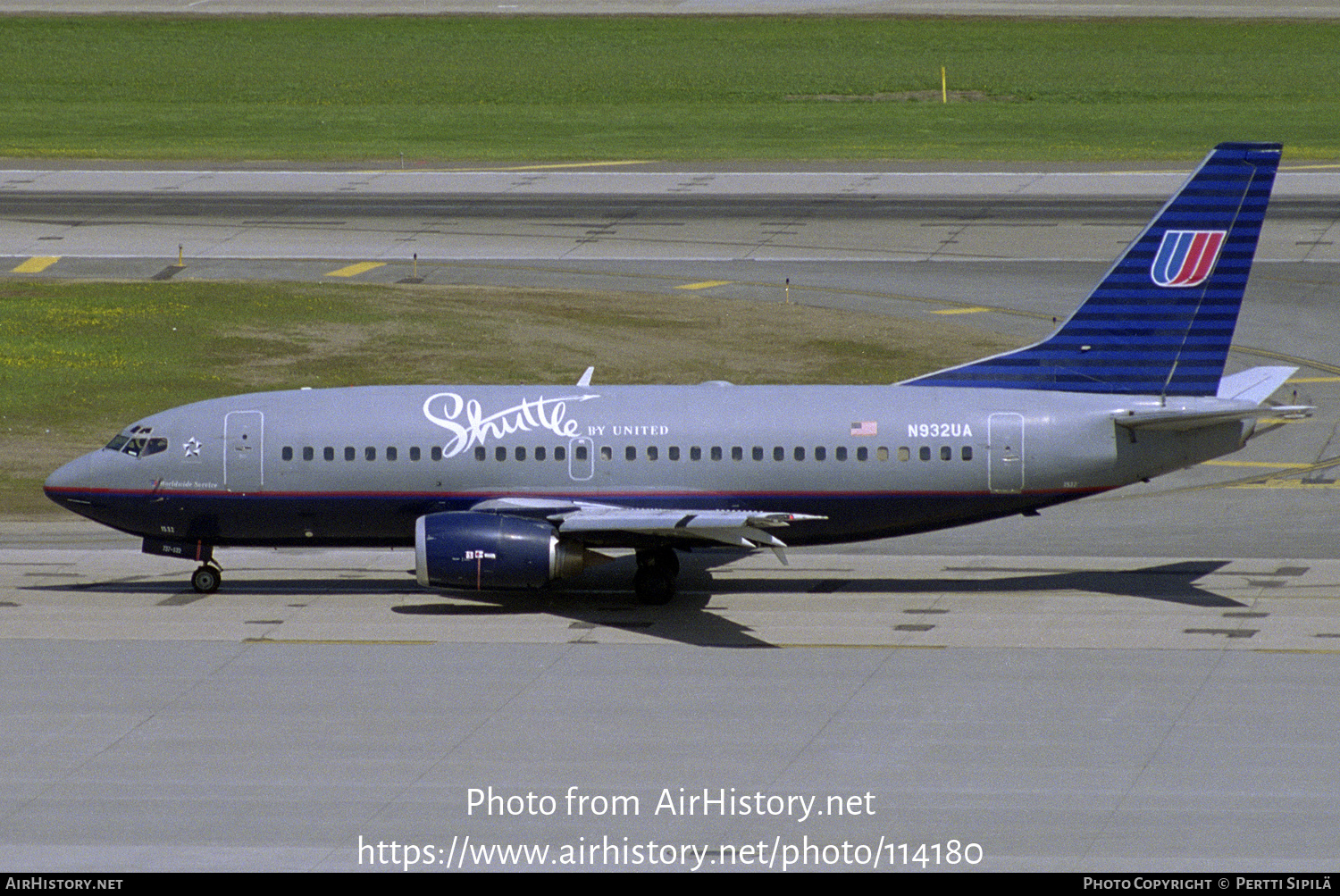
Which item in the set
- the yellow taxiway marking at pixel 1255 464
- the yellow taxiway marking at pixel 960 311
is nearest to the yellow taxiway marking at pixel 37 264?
the yellow taxiway marking at pixel 960 311

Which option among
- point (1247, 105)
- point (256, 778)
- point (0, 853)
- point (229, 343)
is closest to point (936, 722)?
point (256, 778)

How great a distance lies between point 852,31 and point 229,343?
3447 inches

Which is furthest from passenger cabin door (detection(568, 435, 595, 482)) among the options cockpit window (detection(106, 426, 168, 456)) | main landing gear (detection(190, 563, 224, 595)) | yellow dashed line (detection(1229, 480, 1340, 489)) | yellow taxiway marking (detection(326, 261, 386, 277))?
yellow taxiway marking (detection(326, 261, 386, 277))

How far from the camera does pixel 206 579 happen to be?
3794cm

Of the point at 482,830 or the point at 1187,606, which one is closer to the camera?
the point at 482,830

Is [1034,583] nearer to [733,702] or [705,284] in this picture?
[733,702]

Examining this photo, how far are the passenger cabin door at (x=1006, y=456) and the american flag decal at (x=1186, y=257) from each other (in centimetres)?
451

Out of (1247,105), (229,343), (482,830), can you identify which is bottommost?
(482,830)

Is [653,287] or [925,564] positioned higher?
[653,287]

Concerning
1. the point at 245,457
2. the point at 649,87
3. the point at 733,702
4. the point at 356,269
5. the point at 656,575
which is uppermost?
the point at 649,87

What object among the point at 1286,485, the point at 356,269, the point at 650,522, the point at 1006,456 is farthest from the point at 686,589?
the point at 356,269

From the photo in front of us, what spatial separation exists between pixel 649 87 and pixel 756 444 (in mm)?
87298

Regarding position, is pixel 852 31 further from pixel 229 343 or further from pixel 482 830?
pixel 482 830

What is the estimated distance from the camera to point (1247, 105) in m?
107
